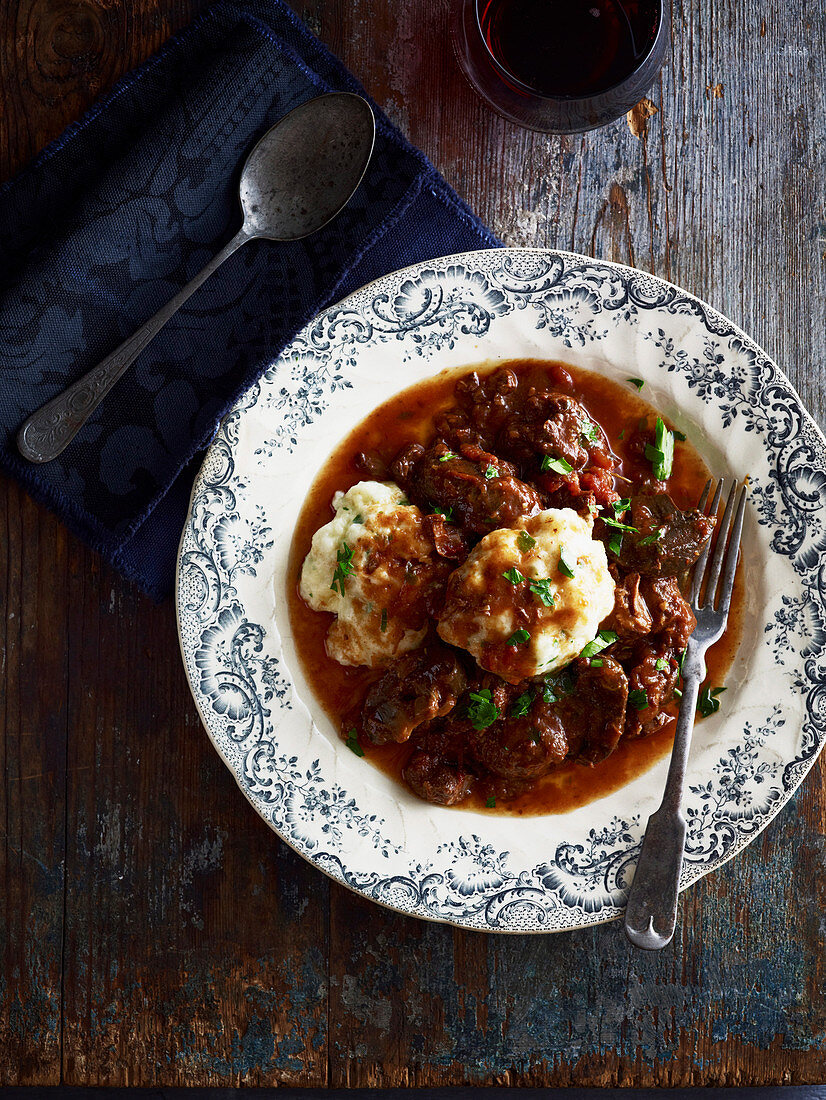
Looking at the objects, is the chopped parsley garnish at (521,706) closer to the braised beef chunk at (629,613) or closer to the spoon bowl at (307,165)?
the braised beef chunk at (629,613)

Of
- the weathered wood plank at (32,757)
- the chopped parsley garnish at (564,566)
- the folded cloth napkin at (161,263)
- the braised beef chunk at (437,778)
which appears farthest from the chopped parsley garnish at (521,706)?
the weathered wood plank at (32,757)

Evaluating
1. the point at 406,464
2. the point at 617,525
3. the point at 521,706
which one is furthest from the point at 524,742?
the point at 406,464

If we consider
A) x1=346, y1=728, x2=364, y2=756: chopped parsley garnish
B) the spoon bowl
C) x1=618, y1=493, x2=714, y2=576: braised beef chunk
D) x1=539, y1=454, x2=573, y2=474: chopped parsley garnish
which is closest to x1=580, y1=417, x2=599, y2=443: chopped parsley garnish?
x1=539, y1=454, x2=573, y2=474: chopped parsley garnish

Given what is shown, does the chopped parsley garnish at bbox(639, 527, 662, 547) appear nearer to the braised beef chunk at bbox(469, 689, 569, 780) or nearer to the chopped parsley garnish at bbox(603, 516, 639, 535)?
the chopped parsley garnish at bbox(603, 516, 639, 535)

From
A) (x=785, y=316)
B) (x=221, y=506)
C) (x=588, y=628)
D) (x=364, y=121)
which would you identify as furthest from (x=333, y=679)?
(x=785, y=316)

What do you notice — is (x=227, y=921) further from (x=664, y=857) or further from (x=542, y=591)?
(x=542, y=591)

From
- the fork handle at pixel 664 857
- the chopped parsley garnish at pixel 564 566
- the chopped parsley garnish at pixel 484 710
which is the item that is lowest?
the fork handle at pixel 664 857

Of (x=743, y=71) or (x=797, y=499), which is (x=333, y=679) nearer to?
(x=797, y=499)
